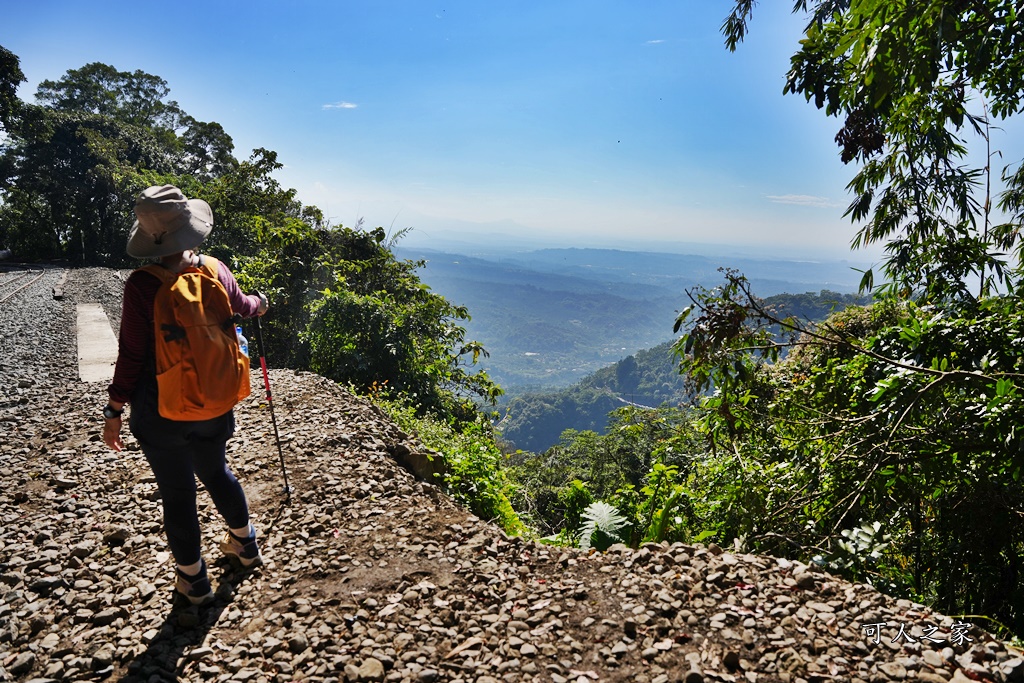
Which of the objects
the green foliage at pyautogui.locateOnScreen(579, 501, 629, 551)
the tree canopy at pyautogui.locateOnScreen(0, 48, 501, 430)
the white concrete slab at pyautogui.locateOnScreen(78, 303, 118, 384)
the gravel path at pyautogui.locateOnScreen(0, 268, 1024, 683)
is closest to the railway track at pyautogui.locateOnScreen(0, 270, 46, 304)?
the white concrete slab at pyautogui.locateOnScreen(78, 303, 118, 384)

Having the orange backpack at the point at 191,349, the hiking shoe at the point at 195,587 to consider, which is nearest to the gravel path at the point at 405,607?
the hiking shoe at the point at 195,587

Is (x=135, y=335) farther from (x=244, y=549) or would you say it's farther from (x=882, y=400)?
(x=882, y=400)

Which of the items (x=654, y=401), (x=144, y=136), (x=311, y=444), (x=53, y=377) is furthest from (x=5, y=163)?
(x=654, y=401)

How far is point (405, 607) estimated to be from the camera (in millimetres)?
2746

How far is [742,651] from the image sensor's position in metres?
2.31

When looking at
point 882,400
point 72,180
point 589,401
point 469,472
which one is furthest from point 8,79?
point 589,401

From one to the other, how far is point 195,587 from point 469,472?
8.40 ft

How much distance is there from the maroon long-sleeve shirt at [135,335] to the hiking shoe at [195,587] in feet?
3.02

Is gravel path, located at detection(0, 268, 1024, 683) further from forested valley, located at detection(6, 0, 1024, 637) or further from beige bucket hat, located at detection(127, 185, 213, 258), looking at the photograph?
beige bucket hat, located at detection(127, 185, 213, 258)

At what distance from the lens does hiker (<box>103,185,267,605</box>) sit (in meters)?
2.46

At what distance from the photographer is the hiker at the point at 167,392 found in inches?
96.9

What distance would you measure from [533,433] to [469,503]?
89461mm

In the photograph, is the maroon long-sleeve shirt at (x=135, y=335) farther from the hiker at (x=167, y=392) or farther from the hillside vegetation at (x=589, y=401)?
the hillside vegetation at (x=589, y=401)

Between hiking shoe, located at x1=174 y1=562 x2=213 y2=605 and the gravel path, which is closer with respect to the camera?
the gravel path
